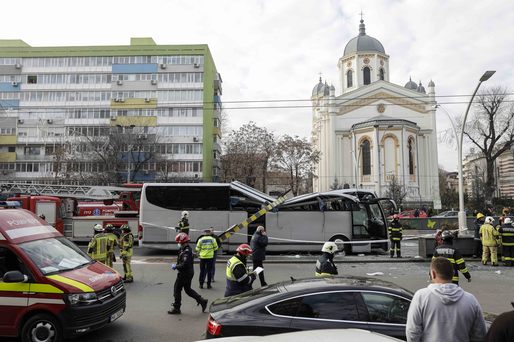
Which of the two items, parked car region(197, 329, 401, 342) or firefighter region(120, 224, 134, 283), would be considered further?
firefighter region(120, 224, 134, 283)

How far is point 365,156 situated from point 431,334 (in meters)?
62.4

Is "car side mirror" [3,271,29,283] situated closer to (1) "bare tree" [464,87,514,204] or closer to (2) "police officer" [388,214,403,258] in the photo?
(2) "police officer" [388,214,403,258]

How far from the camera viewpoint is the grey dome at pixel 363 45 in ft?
240

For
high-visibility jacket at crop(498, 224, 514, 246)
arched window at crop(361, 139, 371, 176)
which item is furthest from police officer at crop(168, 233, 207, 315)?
arched window at crop(361, 139, 371, 176)

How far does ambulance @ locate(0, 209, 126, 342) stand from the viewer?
5.97m

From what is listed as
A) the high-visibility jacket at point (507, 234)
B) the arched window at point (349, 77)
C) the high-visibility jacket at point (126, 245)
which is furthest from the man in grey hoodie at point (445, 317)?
the arched window at point (349, 77)

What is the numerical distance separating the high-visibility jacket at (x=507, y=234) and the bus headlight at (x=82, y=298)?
13983 mm

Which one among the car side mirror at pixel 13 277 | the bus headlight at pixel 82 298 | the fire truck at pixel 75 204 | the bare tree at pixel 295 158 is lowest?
the bus headlight at pixel 82 298

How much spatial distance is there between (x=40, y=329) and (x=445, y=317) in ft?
18.6

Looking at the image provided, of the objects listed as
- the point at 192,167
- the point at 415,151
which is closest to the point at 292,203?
the point at 192,167

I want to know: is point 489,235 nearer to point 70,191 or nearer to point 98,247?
point 98,247

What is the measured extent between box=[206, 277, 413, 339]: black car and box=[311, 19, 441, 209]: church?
2169 inches

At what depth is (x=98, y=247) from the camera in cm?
1053

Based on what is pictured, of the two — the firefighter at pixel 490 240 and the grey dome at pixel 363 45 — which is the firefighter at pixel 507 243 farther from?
the grey dome at pixel 363 45
